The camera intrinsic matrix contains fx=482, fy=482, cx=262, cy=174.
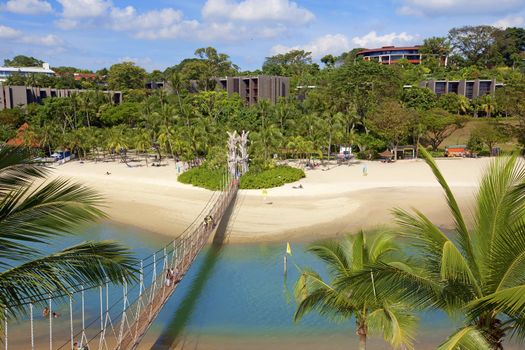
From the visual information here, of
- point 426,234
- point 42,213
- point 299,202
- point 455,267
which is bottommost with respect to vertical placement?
point 299,202

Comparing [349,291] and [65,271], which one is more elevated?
[65,271]

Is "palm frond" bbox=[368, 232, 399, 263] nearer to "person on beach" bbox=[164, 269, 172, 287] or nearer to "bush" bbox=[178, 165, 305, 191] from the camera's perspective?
"person on beach" bbox=[164, 269, 172, 287]

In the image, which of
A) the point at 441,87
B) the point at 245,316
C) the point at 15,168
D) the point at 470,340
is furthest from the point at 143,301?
the point at 441,87

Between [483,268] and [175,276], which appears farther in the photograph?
[175,276]

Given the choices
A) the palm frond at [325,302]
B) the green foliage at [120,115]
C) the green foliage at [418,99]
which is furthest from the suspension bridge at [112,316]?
the green foliage at [120,115]

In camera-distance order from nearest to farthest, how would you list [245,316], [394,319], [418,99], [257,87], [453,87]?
1. [394,319]
2. [245,316]
3. [418,99]
4. [453,87]
5. [257,87]

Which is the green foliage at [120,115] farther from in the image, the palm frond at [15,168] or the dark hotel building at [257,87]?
the palm frond at [15,168]

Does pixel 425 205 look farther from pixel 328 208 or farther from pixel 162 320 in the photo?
pixel 162 320

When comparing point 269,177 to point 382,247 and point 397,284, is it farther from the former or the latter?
point 397,284
